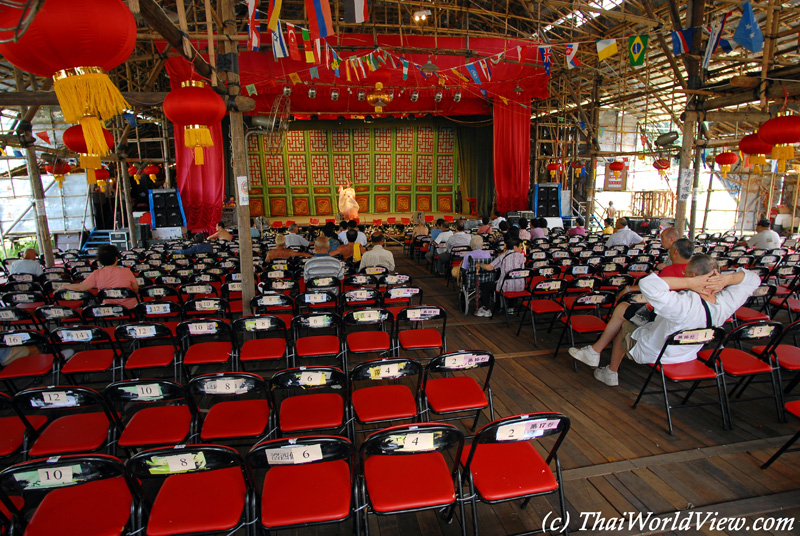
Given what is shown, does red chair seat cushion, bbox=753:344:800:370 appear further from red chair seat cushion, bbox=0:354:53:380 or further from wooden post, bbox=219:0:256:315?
red chair seat cushion, bbox=0:354:53:380

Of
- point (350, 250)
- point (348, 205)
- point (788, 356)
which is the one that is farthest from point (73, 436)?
point (348, 205)

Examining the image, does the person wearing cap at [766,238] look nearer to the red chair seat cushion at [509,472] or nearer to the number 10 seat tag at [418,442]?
the red chair seat cushion at [509,472]

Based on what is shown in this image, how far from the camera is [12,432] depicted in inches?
99.9

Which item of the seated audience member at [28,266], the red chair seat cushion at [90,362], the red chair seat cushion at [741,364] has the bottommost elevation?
the red chair seat cushion at [741,364]

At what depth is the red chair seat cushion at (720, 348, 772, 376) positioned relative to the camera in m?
3.18

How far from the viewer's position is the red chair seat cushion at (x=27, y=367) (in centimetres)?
337

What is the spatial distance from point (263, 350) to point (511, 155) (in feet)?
41.7

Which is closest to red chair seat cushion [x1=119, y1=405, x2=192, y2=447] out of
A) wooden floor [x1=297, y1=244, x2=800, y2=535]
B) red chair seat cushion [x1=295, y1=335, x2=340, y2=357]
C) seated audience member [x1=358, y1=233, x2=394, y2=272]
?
Result: wooden floor [x1=297, y1=244, x2=800, y2=535]

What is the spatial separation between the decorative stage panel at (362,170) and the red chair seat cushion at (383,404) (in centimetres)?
1772

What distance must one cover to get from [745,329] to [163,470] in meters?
3.94

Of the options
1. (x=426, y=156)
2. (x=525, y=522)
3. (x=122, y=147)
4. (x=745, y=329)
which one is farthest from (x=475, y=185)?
(x=525, y=522)

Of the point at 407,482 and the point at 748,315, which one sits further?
the point at 748,315

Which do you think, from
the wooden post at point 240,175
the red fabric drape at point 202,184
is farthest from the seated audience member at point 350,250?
the red fabric drape at point 202,184

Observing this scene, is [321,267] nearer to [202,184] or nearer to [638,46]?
[638,46]
